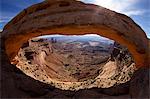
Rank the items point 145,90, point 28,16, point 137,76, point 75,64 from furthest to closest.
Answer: point 75,64 < point 28,16 < point 137,76 < point 145,90

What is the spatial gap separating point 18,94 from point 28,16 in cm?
385

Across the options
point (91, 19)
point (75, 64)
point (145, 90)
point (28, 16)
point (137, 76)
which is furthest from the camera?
point (75, 64)

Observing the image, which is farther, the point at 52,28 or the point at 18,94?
the point at 52,28

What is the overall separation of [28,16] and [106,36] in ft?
→ 11.2

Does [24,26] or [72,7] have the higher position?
[72,7]

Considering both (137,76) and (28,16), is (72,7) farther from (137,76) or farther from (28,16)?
(137,76)

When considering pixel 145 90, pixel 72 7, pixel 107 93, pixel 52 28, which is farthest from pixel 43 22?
pixel 145 90

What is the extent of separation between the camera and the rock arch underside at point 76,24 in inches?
394

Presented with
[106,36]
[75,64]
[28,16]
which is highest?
[28,16]

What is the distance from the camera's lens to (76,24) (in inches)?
393

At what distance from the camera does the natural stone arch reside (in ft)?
32.9

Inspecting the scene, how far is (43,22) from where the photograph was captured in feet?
33.6

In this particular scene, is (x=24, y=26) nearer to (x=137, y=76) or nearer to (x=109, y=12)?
(x=109, y=12)

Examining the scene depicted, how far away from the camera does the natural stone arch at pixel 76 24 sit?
10.0m
